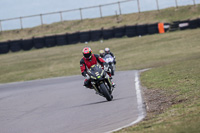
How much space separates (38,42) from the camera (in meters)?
43.4

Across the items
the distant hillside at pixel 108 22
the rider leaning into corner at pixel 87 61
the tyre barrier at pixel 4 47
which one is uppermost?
the distant hillside at pixel 108 22

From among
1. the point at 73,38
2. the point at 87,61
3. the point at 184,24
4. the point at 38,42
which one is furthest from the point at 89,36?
the point at 87,61

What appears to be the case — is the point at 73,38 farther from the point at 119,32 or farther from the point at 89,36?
the point at 119,32

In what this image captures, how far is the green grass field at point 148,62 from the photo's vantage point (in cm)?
1153

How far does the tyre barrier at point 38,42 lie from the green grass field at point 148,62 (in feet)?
2.32

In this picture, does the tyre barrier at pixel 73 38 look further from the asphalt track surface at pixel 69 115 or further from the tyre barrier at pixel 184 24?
the asphalt track surface at pixel 69 115

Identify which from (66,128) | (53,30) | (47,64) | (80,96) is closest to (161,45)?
(47,64)

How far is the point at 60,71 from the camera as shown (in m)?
30.2

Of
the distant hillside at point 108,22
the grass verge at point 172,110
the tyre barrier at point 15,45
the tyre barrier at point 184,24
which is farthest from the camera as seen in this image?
the distant hillside at point 108,22

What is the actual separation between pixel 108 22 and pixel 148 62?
2196 centimetres

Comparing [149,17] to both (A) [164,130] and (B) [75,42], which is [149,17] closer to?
(B) [75,42]

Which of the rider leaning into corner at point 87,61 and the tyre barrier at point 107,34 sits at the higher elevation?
the tyre barrier at point 107,34

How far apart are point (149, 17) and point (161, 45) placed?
11944 mm

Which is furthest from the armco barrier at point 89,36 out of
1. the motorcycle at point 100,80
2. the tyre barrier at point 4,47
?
the motorcycle at point 100,80
